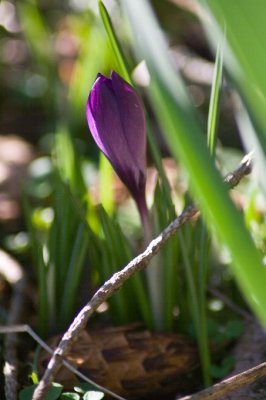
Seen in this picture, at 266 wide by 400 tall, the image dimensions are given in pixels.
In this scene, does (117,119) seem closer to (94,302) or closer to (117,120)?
(117,120)

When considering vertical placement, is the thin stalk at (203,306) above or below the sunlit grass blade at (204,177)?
below

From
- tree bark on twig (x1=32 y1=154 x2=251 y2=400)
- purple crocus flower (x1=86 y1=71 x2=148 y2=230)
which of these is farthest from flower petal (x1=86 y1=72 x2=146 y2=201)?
tree bark on twig (x1=32 y1=154 x2=251 y2=400)

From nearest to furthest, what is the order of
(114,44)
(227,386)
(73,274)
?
(227,386), (114,44), (73,274)

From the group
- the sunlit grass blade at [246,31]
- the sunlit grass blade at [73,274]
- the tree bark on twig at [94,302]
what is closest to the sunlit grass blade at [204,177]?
the sunlit grass blade at [246,31]

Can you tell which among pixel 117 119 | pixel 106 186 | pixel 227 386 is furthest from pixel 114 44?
pixel 227 386

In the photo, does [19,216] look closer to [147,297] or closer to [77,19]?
[147,297]

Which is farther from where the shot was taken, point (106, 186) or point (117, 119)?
point (106, 186)

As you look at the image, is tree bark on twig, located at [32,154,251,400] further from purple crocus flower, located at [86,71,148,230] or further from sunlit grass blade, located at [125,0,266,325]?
sunlit grass blade, located at [125,0,266,325]

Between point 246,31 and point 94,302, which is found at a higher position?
point 246,31

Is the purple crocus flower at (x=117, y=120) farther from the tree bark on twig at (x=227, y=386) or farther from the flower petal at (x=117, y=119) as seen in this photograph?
the tree bark on twig at (x=227, y=386)

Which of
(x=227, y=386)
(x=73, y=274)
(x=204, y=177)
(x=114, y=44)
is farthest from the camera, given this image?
(x=73, y=274)
